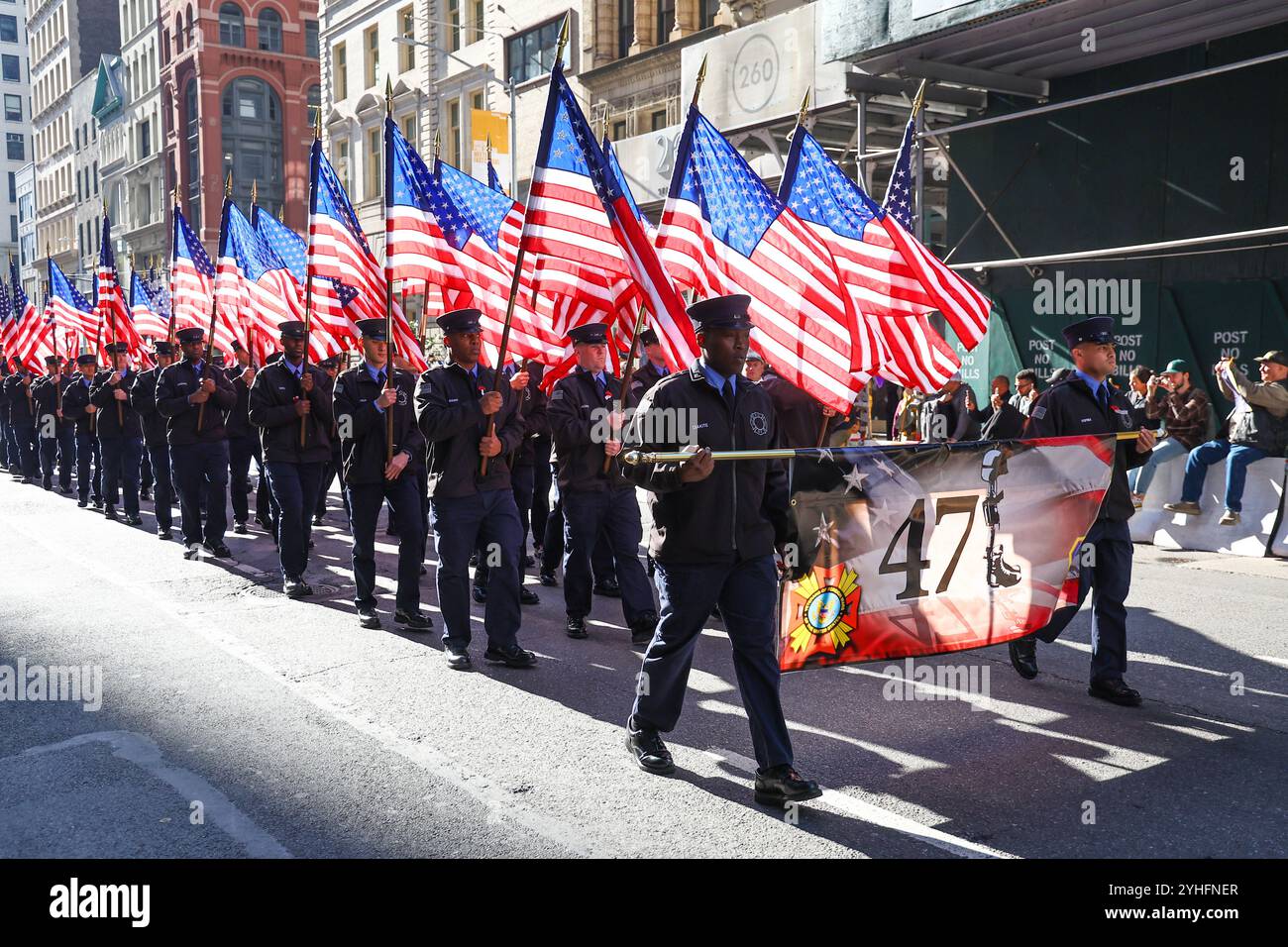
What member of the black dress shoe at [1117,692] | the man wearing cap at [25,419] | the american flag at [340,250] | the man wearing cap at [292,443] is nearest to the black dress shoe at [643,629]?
the black dress shoe at [1117,692]

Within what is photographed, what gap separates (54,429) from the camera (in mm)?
19266

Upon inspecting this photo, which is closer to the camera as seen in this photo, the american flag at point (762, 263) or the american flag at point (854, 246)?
the american flag at point (762, 263)

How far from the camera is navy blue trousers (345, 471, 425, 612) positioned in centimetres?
838

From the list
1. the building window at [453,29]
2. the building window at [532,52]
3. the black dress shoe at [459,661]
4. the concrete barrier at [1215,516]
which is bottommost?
the black dress shoe at [459,661]

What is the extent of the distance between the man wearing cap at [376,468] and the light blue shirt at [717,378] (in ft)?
12.0

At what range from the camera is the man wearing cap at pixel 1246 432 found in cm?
1160

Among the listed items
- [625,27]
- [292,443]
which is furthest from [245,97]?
[292,443]

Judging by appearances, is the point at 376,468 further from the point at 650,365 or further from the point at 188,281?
the point at 188,281

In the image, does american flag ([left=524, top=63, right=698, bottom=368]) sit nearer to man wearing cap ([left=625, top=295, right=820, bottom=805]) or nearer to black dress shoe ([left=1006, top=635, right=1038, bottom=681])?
man wearing cap ([left=625, top=295, right=820, bottom=805])

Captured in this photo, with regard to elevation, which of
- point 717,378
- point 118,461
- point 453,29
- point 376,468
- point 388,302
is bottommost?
point 118,461

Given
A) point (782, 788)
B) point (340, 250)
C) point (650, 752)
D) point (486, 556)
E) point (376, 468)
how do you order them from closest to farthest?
point (782, 788) → point (650, 752) → point (486, 556) → point (376, 468) → point (340, 250)

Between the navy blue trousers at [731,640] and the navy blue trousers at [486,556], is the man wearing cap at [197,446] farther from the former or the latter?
the navy blue trousers at [731,640]

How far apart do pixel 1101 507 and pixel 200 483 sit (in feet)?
28.4

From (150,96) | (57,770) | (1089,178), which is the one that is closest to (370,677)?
(57,770)
